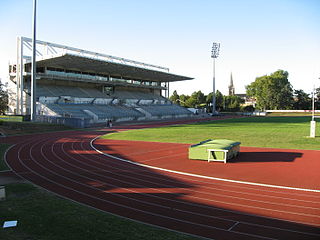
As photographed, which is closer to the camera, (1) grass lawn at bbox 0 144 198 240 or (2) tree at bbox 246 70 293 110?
(1) grass lawn at bbox 0 144 198 240

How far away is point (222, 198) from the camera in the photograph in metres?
8.21

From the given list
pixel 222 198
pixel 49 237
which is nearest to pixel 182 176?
pixel 222 198

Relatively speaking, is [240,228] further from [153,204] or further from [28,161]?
[28,161]

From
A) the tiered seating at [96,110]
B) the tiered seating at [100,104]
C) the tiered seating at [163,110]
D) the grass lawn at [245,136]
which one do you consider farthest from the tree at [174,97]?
the grass lawn at [245,136]

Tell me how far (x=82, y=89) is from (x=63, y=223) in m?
56.5

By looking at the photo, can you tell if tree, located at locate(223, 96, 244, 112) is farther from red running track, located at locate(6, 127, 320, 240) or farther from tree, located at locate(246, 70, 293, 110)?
red running track, located at locate(6, 127, 320, 240)

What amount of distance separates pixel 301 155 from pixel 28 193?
45.7ft

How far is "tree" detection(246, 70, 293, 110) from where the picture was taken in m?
96.3

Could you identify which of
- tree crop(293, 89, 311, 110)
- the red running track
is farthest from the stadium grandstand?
tree crop(293, 89, 311, 110)

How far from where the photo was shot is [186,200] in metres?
8.06

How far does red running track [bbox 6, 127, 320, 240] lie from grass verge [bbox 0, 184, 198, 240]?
52 centimetres

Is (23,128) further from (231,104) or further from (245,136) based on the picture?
(231,104)

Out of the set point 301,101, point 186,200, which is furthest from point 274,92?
point 186,200

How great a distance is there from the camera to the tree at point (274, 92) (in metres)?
96.3
